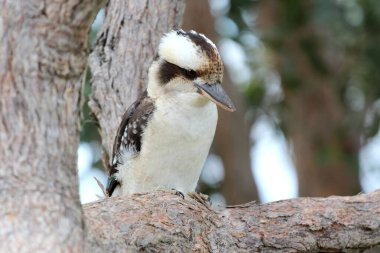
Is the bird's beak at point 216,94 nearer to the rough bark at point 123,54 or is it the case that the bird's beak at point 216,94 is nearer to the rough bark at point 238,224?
the rough bark at point 238,224

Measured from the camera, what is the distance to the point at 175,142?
3383 mm

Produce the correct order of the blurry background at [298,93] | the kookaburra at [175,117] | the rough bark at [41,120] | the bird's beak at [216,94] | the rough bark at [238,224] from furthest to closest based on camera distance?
1. the blurry background at [298,93]
2. the kookaburra at [175,117]
3. the bird's beak at [216,94]
4. the rough bark at [238,224]
5. the rough bark at [41,120]

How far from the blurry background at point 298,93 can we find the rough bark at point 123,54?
66.5 inches

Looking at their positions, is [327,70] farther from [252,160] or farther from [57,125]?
[57,125]

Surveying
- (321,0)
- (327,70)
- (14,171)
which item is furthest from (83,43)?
(327,70)

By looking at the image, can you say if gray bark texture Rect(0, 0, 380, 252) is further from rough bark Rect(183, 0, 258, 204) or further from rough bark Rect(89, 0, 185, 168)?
rough bark Rect(183, 0, 258, 204)

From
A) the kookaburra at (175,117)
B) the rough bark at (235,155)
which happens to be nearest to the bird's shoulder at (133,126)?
the kookaburra at (175,117)

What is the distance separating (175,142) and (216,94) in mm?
240

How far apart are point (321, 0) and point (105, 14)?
215cm

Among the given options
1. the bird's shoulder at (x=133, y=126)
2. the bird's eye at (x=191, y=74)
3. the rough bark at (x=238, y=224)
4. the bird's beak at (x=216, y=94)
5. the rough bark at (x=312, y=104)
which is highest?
the rough bark at (x=312, y=104)

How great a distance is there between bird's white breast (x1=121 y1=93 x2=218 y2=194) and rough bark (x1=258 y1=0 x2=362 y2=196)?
2984 millimetres

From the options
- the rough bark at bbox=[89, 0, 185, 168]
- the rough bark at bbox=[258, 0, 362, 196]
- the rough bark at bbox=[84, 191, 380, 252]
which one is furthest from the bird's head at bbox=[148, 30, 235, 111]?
the rough bark at bbox=[258, 0, 362, 196]

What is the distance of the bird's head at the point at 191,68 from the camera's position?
333 cm

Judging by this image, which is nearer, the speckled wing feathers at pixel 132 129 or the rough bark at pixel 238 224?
the rough bark at pixel 238 224
